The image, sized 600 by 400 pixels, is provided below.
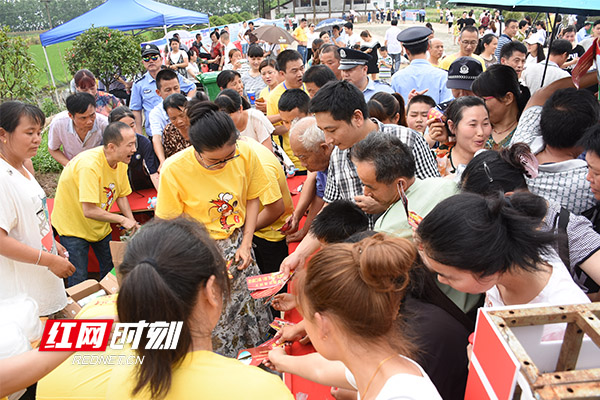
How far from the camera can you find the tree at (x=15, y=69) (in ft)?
19.6

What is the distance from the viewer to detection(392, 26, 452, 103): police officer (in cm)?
410

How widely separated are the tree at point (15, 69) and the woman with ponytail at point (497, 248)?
22.8 ft

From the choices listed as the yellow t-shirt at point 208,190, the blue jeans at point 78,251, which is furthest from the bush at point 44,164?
the yellow t-shirt at point 208,190

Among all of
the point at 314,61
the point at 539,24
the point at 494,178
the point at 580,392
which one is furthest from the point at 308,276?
the point at 539,24

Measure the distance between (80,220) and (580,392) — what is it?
10.7 feet

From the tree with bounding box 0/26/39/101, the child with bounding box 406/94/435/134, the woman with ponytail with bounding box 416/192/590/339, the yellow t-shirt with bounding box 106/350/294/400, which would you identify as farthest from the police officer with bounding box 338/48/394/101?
the tree with bounding box 0/26/39/101

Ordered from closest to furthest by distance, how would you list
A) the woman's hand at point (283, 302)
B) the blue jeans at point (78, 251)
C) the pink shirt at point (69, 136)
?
the woman's hand at point (283, 302)
the blue jeans at point (78, 251)
the pink shirt at point (69, 136)

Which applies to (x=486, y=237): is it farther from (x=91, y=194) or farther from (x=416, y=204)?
(x=91, y=194)

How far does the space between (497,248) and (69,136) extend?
3.96m

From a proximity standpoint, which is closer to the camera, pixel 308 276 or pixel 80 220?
pixel 308 276

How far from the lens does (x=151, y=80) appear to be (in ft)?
18.1

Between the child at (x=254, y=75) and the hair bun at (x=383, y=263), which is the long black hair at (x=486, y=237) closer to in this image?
the hair bun at (x=383, y=263)

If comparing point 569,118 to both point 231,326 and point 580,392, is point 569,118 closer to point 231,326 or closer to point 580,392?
point 580,392

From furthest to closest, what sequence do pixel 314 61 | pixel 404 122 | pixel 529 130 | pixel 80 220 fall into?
pixel 314 61, pixel 404 122, pixel 80 220, pixel 529 130
